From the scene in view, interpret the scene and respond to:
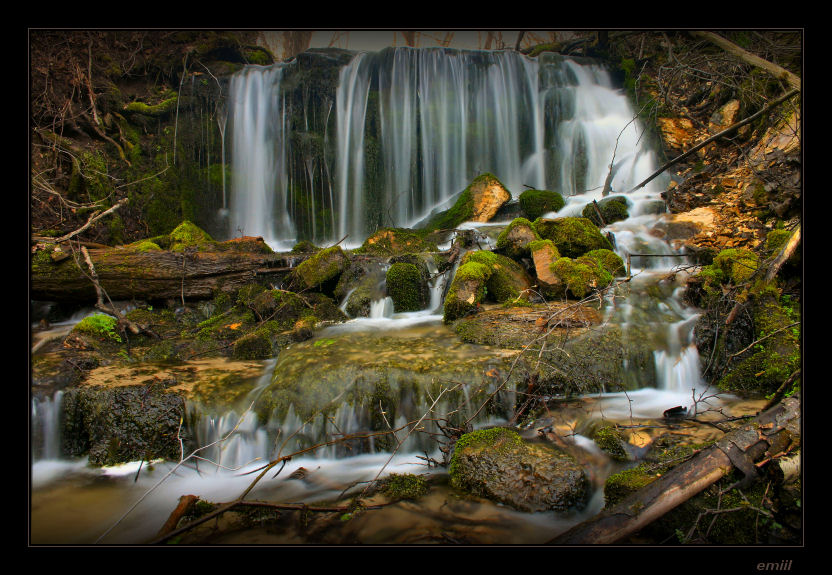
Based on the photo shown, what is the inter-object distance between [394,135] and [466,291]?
917 cm

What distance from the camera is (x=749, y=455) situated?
7.55 ft

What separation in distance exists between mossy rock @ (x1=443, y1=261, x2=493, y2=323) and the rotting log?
11.5 feet

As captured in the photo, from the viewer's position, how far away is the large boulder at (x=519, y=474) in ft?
9.46

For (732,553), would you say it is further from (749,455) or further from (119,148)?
(119,148)

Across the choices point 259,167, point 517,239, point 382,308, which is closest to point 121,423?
point 382,308

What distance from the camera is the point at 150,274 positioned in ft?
23.3

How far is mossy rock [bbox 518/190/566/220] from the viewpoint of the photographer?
34.3 ft

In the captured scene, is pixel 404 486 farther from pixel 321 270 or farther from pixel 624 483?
pixel 321 270

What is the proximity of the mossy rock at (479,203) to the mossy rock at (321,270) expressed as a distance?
389 centimetres

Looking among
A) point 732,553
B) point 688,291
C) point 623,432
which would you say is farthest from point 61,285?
point 688,291

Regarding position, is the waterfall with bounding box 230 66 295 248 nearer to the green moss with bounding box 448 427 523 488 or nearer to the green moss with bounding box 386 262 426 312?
the green moss with bounding box 386 262 426 312

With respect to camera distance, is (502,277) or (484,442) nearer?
(484,442)

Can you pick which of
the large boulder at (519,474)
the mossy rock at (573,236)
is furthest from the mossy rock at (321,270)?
the large boulder at (519,474)

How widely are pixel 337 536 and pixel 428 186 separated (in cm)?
1196
